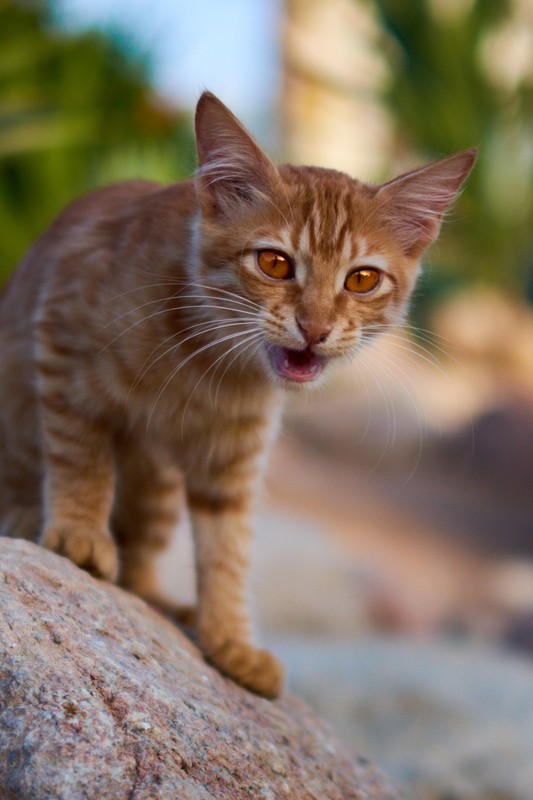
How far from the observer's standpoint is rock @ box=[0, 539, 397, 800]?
1.48 metres

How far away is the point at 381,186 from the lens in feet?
7.75

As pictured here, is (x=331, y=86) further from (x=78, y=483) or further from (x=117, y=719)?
(x=117, y=719)

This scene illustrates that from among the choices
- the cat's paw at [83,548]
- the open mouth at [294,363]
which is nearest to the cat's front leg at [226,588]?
the cat's paw at [83,548]

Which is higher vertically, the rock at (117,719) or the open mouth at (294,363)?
the open mouth at (294,363)

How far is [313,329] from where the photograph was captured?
2092 millimetres

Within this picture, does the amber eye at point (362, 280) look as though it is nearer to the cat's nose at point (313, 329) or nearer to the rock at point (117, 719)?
the cat's nose at point (313, 329)

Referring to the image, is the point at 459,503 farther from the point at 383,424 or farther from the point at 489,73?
the point at 489,73

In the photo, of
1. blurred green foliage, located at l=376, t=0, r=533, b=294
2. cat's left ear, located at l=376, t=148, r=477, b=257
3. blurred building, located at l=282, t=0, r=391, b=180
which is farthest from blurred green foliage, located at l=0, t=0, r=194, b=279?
cat's left ear, located at l=376, t=148, r=477, b=257

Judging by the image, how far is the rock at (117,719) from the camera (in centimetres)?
148

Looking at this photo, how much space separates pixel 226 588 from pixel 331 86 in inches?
409

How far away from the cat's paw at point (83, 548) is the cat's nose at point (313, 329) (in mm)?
737

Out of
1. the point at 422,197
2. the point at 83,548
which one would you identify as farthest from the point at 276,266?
the point at 83,548

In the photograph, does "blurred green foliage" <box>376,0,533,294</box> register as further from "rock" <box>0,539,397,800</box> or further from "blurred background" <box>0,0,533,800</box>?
"rock" <box>0,539,397,800</box>

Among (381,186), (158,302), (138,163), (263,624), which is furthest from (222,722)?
(138,163)
